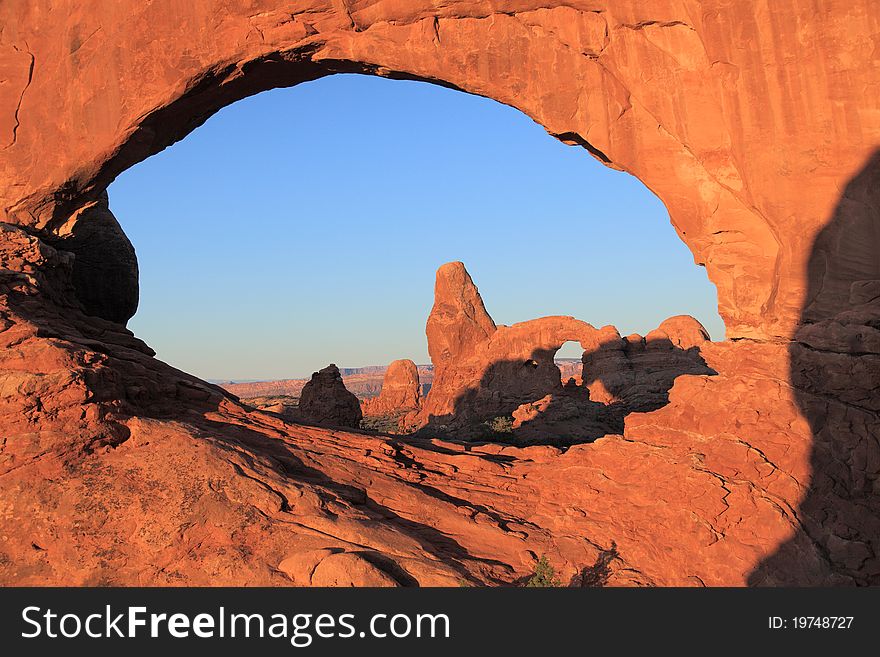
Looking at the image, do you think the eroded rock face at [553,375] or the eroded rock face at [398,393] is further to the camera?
the eroded rock face at [398,393]

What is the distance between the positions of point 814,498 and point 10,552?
360 inches

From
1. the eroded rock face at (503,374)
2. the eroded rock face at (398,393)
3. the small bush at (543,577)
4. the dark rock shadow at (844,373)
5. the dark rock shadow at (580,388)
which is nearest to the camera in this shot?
the small bush at (543,577)

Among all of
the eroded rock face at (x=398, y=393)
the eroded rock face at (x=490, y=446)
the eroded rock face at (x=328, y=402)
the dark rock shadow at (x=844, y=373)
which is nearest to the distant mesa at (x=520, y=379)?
the eroded rock face at (x=328, y=402)

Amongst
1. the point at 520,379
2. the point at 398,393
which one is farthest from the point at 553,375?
the point at 398,393

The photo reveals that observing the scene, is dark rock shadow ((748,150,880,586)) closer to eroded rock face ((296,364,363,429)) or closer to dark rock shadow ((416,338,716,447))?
eroded rock face ((296,364,363,429))

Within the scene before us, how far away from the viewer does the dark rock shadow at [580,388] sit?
26969 mm

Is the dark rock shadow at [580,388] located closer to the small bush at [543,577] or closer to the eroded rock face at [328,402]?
A: the eroded rock face at [328,402]

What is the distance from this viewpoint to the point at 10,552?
6.95m

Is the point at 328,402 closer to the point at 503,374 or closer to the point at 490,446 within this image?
the point at 490,446

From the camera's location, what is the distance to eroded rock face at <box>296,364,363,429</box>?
21969mm

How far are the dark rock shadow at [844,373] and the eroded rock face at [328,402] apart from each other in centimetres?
1467

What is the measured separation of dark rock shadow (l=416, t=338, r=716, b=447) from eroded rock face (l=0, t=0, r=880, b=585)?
14.5 metres

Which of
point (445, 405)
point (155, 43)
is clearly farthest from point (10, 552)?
point (445, 405)

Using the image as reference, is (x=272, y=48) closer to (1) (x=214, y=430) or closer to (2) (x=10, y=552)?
(1) (x=214, y=430)
